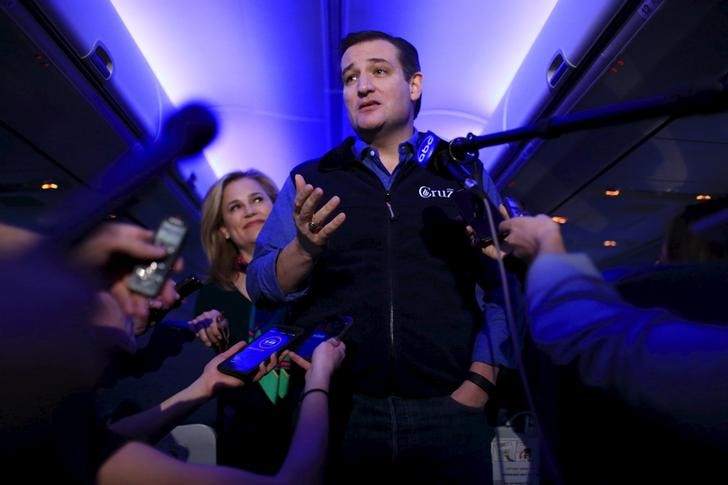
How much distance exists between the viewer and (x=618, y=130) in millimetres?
2586

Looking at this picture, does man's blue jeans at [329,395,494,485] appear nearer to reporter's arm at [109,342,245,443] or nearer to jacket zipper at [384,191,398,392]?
jacket zipper at [384,191,398,392]

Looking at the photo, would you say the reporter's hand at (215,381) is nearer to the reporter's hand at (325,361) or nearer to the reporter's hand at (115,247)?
the reporter's hand at (325,361)

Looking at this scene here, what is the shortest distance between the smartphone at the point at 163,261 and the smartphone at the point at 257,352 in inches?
24.2

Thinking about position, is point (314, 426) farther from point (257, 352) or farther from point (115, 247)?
point (115, 247)

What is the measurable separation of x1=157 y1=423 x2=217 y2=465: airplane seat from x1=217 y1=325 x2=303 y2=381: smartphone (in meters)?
0.81

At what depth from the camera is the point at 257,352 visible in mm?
1052

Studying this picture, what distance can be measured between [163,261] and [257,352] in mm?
664

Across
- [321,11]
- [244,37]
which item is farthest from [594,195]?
[244,37]

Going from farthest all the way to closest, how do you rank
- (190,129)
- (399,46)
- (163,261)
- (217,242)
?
(217,242)
(399,46)
(190,129)
(163,261)

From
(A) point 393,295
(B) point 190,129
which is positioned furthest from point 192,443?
(B) point 190,129

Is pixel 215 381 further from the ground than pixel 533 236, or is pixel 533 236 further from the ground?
pixel 533 236

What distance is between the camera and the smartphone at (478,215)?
2.35 ft

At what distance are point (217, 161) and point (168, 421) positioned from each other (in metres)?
3.05

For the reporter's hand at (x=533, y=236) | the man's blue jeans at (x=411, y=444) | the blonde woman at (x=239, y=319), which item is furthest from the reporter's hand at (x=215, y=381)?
the reporter's hand at (x=533, y=236)
